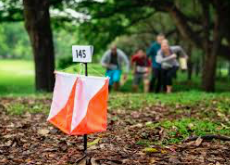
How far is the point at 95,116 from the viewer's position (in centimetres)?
514

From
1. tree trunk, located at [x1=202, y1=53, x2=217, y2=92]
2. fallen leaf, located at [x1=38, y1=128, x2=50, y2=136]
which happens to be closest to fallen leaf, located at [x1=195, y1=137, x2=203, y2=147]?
fallen leaf, located at [x1=38, y1=128, x2=50, y2=136]

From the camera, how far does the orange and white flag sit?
506 centimetres

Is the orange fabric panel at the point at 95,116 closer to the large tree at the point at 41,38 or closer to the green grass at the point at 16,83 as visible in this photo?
the large tree at the point at 41,38

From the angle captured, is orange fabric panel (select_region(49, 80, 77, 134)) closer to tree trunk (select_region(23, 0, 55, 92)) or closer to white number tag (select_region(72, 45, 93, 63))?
white number tag (select_region(72, 45, 93, 63))

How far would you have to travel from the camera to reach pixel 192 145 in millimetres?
5652

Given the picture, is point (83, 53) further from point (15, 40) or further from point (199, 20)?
point (15, 40)

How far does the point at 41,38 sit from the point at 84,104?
34.3 ft

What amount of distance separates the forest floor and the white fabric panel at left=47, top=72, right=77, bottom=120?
59 cm

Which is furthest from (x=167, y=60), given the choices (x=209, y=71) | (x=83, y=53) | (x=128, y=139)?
(x=83, y=53)

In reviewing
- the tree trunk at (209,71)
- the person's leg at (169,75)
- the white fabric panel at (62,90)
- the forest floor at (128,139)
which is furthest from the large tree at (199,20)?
the white fabric panel at (62,90)

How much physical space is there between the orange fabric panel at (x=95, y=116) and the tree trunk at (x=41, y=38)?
31.7 ft

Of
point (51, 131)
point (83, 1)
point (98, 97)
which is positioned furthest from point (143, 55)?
point (98, 97)

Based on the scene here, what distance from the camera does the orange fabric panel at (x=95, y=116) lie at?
16.5ft

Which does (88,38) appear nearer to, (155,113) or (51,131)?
(155,113)
